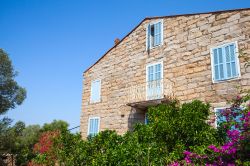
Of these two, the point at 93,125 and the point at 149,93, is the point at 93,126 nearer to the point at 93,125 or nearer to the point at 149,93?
the point at 93,125

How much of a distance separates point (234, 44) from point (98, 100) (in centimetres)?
878

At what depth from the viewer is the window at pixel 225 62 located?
31.0 feet

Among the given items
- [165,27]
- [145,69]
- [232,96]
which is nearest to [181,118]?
[232,96]

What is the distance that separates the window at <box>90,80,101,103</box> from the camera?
15466 mm

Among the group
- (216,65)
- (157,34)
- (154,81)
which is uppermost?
(157,34)

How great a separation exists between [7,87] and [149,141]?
14.9m

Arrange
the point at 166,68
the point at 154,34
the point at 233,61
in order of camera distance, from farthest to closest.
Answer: the point at 154,34
the point at 166,68
the point at 233,61

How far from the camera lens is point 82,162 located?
723cm

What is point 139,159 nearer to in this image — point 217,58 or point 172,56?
point 217,58

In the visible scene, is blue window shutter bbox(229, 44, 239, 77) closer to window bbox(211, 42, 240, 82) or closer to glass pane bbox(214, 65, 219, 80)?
window bbox(211, 42, 240, 82)

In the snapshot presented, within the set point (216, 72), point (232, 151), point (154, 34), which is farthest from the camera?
point (154, 34)

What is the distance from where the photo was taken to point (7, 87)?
18.7 metres

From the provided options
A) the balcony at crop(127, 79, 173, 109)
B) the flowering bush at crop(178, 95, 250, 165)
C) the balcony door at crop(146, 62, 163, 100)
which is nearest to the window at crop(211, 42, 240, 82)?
the balcony at crop(127, 79, 173, 109)

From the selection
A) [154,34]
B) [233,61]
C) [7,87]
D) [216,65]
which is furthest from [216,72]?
[7,87]
